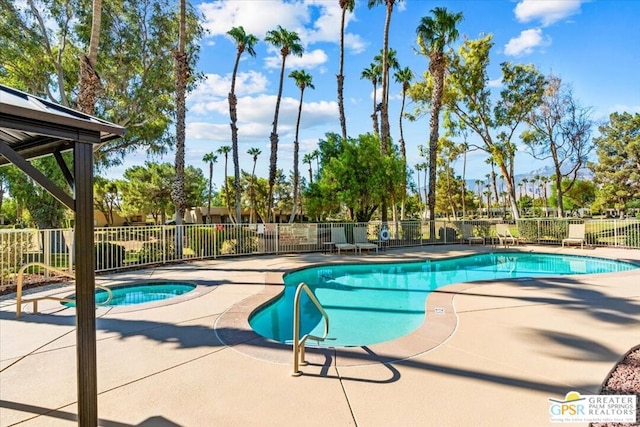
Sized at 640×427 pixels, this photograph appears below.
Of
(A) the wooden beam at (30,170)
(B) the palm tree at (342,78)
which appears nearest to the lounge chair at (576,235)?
(B) the palm tree at (342,78)

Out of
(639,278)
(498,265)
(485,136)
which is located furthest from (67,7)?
(485,136)

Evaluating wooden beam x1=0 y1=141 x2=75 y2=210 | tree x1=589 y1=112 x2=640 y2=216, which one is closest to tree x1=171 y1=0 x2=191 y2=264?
wooden beam x1=0 y1=141 x2=75 y2=210

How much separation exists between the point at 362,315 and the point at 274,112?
61.9 feet

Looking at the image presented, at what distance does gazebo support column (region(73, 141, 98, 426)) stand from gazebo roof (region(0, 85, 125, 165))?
114 millimetres

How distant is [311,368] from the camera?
3.41 meters

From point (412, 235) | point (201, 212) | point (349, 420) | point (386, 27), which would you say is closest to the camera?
point (349, 420)

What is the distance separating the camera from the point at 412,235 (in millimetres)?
16625

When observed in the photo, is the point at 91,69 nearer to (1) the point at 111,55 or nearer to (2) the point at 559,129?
(1) the point at 111,55

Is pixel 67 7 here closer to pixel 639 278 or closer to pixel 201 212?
pixel 639 278

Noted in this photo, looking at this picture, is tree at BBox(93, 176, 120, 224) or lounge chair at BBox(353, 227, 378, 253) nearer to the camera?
lounge chair at BBox(353, 227, 378, 253)

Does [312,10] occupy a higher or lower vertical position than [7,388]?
higher

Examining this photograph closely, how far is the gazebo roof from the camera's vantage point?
2004mm

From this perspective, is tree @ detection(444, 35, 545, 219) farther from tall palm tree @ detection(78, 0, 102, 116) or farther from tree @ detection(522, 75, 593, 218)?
tall palm tree @ detection(78, 0, 102, 116)

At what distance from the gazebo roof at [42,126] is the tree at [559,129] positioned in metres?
23.7
